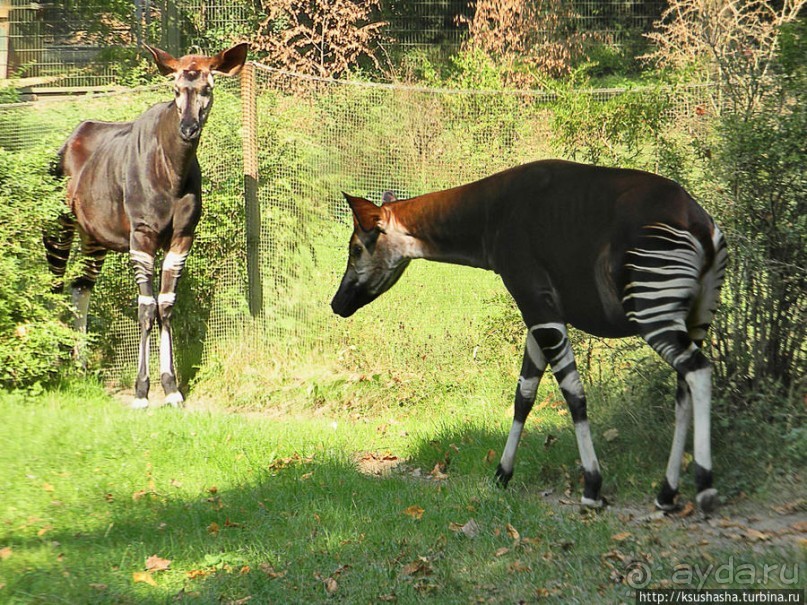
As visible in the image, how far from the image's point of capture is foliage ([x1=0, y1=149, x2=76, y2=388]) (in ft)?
25.0

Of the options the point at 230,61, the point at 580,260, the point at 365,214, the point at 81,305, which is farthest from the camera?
the point at 81,305

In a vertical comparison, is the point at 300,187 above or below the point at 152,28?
below

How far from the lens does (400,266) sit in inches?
226

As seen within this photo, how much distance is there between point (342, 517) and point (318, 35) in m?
12.9

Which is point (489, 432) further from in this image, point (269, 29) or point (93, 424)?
point (269, 29)

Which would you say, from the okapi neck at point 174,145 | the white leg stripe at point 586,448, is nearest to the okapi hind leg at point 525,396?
the white leg stripe at point 586,448

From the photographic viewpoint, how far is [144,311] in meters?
8.10

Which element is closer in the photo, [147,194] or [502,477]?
[502,477]

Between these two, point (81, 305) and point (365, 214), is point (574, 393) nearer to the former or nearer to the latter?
point (365, 214)

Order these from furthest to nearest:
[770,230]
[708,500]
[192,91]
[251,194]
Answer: [251,194]
[192,91]
[770,230]
[708,500]

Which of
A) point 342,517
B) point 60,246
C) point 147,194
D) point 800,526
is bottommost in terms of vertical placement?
point 342,517

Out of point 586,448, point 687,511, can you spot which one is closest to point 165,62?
point 586,448

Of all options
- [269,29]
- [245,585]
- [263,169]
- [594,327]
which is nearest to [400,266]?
[594,327]

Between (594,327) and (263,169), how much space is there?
4798 mm
